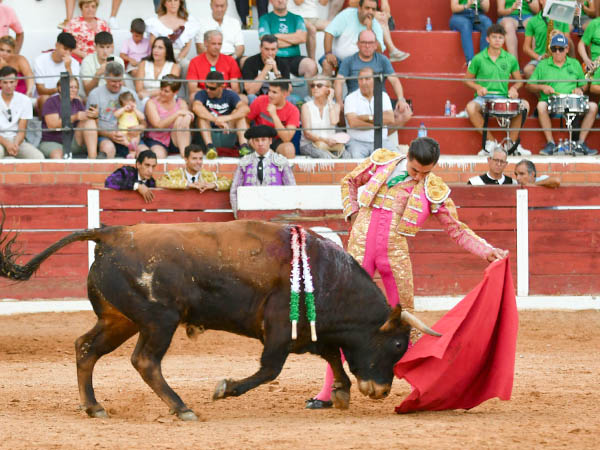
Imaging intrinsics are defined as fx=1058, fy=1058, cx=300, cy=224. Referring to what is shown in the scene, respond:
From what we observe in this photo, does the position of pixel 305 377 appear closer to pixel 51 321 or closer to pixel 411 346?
pixel 411 346

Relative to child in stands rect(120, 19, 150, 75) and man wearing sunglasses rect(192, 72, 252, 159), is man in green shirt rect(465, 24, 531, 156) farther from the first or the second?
child in stands rect(120, 19, 150, 75)

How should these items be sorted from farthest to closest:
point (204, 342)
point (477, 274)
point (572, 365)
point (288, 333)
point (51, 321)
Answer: point (477, 274) → point (51, 321) → point (204, 342) → point (572, 365) → point (288, 333)

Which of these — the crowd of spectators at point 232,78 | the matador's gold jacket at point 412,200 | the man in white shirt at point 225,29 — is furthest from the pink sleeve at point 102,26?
the matador's gold jacket at point 412,200

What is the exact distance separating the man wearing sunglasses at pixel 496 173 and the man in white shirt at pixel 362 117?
0.89 m

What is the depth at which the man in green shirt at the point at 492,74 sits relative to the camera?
34.0ft

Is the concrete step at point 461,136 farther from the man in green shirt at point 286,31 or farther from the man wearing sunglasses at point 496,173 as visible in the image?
the man in green shirt at point 286,31

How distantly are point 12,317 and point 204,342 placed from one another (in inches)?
71.8

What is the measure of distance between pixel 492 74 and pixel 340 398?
5958mm

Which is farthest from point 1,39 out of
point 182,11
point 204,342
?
point 204,342

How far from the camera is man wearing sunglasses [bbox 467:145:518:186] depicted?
9.45 m

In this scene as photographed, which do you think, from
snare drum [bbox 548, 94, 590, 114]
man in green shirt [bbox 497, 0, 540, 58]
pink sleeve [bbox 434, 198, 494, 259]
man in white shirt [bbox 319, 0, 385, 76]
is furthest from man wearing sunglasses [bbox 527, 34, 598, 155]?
pink sleeve [bbox 434, 198, 494, 259]

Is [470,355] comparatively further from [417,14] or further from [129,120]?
[417,14]

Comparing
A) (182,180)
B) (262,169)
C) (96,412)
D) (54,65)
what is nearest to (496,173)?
(262,169)

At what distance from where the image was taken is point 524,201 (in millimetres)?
9562
